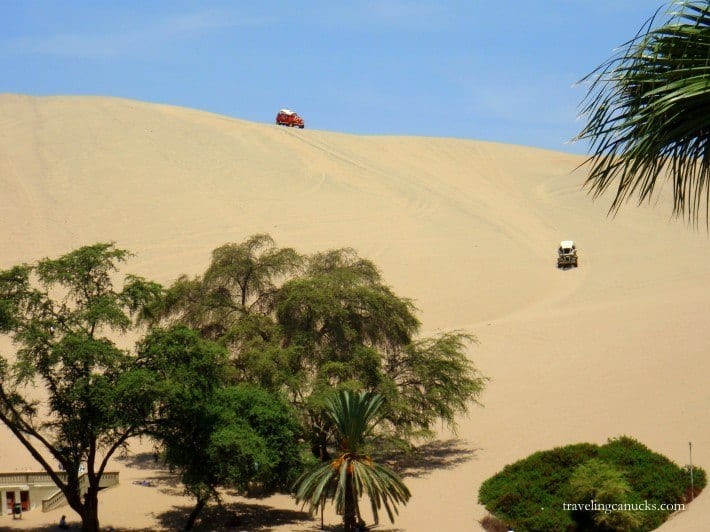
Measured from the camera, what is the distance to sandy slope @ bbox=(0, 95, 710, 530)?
86.9 feet

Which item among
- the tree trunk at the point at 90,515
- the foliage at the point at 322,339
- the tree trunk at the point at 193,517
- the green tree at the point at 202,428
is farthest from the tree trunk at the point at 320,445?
the tree trunk at the point at 90,515

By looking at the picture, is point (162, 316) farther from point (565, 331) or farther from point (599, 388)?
point (565, 331)

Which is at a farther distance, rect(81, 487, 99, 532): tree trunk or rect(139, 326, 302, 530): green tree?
rect(139, 326, 302, 530): green tree

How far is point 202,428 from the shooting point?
2144cm

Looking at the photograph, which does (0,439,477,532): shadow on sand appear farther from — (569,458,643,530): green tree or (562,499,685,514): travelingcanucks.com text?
(569,458,643,530): green tree

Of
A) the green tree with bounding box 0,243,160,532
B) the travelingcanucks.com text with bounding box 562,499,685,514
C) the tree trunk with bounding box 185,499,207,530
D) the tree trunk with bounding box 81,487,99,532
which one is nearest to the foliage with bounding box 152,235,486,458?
the green tree with bounding box 0,243,160,532

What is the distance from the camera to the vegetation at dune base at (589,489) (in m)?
18.2

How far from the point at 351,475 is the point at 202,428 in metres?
3.97

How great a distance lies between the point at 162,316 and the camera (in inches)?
1109

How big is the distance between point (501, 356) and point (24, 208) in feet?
110

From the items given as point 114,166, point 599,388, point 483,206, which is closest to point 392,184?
point 483,206

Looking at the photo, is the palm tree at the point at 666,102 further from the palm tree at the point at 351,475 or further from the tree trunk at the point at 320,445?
the tree trunk at the point at 320,445

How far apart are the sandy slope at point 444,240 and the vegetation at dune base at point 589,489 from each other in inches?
27.0

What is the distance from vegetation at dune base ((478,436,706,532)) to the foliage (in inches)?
163
